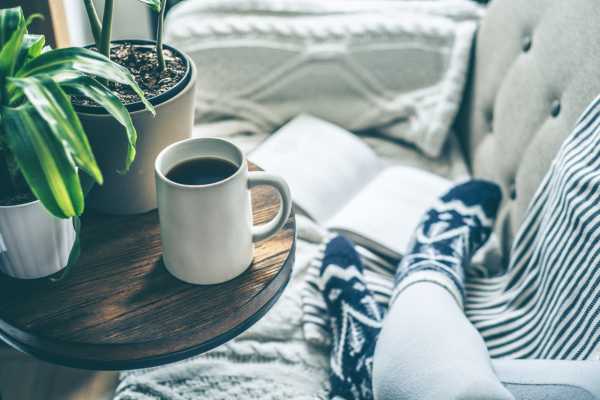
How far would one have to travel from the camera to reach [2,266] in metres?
0.54

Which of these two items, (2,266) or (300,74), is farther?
(300,74)

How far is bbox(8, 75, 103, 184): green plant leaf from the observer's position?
394 mm

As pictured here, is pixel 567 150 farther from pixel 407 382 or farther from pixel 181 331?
pixel 181 331

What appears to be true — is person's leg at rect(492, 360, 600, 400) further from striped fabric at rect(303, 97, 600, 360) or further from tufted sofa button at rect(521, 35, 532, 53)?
tufted sofa button at rect(521, 35, 532, 53)

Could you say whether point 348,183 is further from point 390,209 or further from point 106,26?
point 106,26

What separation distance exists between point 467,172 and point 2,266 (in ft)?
2.42

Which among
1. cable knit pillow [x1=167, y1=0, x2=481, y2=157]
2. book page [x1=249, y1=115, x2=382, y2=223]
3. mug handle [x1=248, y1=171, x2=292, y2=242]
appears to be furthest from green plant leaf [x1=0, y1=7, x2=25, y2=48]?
cable knit pillow [x1=167, y1=0, x2=481, y2=157]

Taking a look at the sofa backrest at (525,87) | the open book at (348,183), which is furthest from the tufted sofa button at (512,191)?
the open book at (348,183)

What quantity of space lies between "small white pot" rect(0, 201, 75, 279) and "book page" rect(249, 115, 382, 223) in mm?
408

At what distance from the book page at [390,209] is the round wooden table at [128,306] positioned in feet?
0.90

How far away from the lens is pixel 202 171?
527mm

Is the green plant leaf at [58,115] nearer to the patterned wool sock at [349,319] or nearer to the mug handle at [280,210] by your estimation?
the mug handle at [280,210]

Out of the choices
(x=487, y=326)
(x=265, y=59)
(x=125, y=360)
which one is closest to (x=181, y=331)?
(x=125, y=360)

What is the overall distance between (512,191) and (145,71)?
547mm
